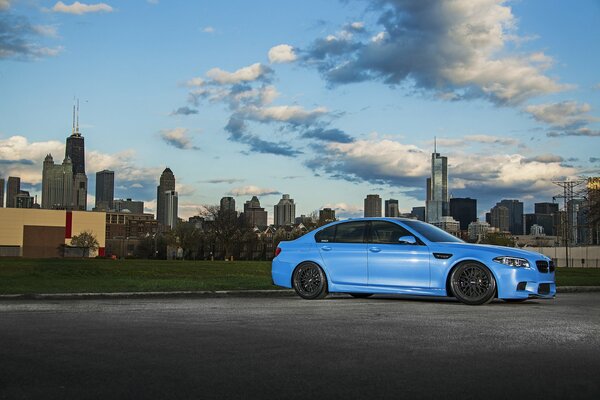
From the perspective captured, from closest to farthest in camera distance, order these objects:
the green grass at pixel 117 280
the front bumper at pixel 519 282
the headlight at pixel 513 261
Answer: the front bumper at pixel 519 282 < the headlight at pixel 513 261 < the green grass at pixel 117 280

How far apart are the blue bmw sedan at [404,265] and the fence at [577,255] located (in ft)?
290

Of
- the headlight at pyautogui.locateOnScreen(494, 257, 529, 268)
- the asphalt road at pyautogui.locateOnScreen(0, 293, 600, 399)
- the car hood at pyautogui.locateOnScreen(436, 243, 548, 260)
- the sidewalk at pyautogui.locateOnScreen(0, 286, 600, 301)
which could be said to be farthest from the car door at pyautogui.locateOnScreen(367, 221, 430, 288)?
the sidewalk at pyautogui.locateOnScreen(0, 286, 600, 301)

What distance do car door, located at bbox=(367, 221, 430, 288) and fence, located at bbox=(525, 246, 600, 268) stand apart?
88490 mm

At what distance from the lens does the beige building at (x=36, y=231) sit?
118m

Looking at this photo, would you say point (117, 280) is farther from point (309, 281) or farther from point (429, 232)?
point (429, 232)

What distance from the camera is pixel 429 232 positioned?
13.7 m

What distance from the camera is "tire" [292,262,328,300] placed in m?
13.9

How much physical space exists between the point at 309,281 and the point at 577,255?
101752mm

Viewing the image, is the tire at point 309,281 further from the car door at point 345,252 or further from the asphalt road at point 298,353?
the asphalt road at point 298,353

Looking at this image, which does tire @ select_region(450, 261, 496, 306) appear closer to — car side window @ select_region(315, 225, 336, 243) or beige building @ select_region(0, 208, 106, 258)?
car side window @ select_region(315, 225, 336, 243)

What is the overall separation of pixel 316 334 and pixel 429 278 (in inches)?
199

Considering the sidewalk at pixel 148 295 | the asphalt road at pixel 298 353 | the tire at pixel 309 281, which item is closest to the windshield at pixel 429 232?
the tire at pixel 309 281

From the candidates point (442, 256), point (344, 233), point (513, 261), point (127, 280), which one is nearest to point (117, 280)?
point (127, 280)

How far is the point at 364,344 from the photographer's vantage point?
7.48 meters
